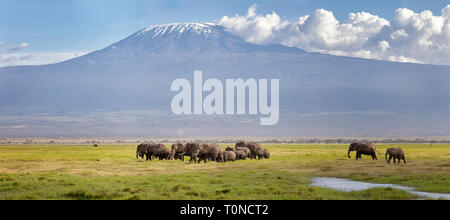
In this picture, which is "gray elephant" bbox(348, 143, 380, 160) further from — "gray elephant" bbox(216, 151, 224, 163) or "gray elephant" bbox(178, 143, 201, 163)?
"gray elephant" bbox(178, 143, 201, 163)

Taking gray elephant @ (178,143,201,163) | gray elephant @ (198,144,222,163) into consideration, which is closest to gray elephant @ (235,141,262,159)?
gray elephant @ (198,144,222,163)

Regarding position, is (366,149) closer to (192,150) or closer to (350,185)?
(192,150)

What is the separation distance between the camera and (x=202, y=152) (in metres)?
48.6

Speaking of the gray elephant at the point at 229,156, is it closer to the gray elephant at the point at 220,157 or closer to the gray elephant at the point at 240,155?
the gray elephant at the point at 220,157

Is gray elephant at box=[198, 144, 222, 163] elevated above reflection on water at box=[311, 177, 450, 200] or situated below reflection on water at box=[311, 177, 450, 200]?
above

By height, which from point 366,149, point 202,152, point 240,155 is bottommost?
point 240,155

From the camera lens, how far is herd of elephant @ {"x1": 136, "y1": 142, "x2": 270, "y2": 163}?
159 ft

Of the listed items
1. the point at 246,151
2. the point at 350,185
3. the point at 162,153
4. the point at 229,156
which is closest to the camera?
the point at 350,185

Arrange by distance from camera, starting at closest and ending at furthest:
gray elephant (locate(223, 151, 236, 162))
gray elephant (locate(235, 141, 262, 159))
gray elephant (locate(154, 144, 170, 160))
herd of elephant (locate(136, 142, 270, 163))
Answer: herd of elephant (locate(136, 142, 270, 163)) → gray elephant (locate(223, 151, 236, 162)) → gray elephant (locate(154, 144, 170, 160)) → gray elephant (locate(235, 141, 262, 159))

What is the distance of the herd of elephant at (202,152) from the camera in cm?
4850

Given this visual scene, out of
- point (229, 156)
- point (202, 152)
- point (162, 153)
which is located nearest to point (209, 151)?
point (202, 152)

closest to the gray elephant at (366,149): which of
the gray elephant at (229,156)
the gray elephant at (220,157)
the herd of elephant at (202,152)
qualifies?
the herd of elephant at (202,152)
